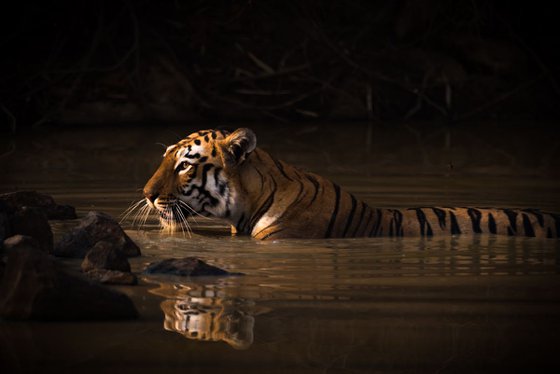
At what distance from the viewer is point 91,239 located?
5.39 metres

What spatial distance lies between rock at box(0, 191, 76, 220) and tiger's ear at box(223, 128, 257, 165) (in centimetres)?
109

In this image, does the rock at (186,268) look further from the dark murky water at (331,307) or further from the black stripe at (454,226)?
the black stripe at (454,226)

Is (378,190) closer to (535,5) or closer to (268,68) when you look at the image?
(268,68)

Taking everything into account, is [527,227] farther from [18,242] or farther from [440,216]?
[18,242]

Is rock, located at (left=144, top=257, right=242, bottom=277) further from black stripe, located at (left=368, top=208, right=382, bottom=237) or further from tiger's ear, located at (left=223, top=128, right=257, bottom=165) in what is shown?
black stripe, located at (left=368, top=208, right=382, bottom=237)

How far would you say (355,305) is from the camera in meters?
4.26

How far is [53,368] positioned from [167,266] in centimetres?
155

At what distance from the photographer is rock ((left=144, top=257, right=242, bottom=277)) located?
4.82 m

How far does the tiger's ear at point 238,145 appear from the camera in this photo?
5.94 m

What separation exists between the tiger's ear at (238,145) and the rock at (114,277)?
1.43 meters

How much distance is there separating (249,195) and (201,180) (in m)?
0.24

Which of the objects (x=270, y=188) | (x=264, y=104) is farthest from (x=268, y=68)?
(x=270, y=188)

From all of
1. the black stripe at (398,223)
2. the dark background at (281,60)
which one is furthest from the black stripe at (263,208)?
the dark background at (281,60)

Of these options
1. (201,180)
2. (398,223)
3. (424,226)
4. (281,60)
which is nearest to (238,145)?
(201,180)
